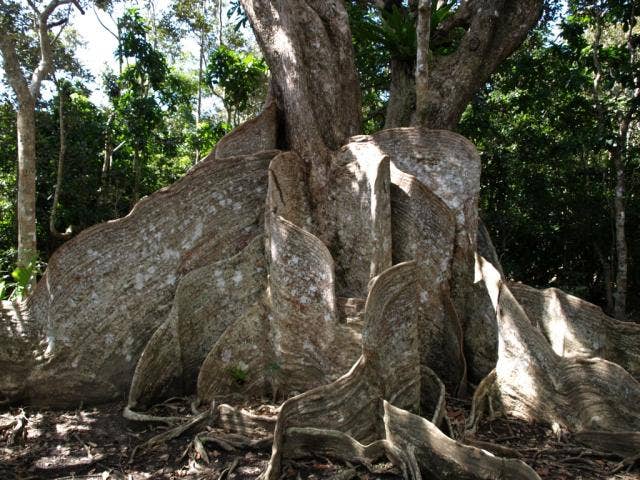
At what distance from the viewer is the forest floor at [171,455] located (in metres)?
2.84

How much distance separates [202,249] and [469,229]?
6.22ft

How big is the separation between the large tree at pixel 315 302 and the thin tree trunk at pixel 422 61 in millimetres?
245

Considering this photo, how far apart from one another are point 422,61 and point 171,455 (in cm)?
323

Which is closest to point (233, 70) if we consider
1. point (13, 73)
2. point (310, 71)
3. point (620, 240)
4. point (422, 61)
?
point (13, 73)

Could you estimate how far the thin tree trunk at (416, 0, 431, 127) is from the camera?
14.2 ft

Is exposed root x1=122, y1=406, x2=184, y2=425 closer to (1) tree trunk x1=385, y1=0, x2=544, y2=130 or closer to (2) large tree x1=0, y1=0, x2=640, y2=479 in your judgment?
(2) large tree x1=0, y1=0, x2=640, y2=479

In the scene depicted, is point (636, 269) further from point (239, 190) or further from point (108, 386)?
point (108, 386)

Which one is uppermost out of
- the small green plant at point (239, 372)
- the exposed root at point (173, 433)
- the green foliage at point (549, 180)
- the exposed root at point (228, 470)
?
the green foliage at point (549, 180)

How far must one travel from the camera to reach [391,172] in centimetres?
404

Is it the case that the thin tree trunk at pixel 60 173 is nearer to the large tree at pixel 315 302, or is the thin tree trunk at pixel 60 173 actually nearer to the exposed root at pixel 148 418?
the large tree at pixel 315 302

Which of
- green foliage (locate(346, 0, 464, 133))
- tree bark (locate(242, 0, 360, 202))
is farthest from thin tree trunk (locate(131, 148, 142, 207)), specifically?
tree bark (locate(242, 0, 360, 202))

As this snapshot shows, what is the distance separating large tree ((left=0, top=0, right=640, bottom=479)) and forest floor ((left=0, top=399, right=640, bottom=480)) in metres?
0.13

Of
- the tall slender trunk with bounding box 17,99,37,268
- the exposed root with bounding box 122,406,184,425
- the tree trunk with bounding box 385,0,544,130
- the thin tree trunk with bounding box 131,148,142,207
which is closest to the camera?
the exposed root with bounding box 122,406,184,425

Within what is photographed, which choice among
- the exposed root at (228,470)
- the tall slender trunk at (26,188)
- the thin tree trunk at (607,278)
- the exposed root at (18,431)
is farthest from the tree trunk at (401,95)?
the tall slender trunk at (26,188)
